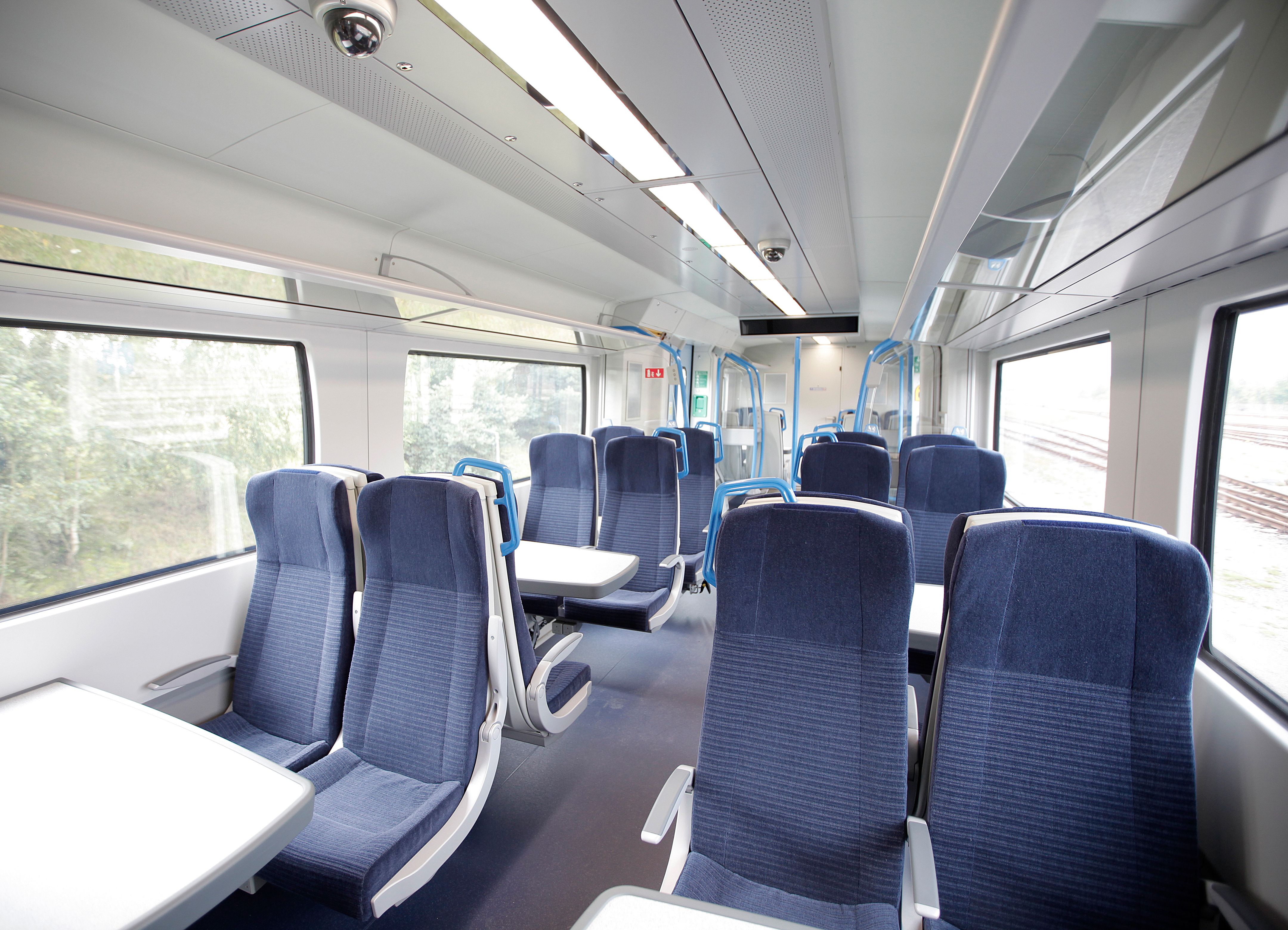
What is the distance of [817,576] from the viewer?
1.51 metres

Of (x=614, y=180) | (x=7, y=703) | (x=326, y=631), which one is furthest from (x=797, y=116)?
(x=7, y=703)

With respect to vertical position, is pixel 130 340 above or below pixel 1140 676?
above

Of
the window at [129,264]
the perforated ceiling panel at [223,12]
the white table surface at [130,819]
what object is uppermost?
the perforated ceiling panel at [223,12]

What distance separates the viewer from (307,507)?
2281 millimetres

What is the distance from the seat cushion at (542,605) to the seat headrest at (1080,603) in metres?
2.50

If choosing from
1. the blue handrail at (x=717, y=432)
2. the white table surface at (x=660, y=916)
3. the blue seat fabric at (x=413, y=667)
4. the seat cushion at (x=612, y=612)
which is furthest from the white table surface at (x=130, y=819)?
the blue handrail at (x=717, y=432)

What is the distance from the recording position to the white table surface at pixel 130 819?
115 cm

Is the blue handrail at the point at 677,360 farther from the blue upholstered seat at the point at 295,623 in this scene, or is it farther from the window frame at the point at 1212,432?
the window frame at the point at 1212,432

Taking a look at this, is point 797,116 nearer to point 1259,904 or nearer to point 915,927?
point 915,927

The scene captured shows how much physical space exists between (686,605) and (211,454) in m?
3.71

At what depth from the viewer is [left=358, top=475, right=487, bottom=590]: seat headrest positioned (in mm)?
1943

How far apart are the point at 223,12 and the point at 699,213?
2.40m

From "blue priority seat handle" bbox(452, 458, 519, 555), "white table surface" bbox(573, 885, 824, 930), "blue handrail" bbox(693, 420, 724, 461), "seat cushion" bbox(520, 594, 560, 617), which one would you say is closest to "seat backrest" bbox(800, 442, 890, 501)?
"seat cushion" bbox(520, 594, 560, 617)

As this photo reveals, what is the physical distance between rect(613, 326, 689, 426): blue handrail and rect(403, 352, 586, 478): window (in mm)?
895
